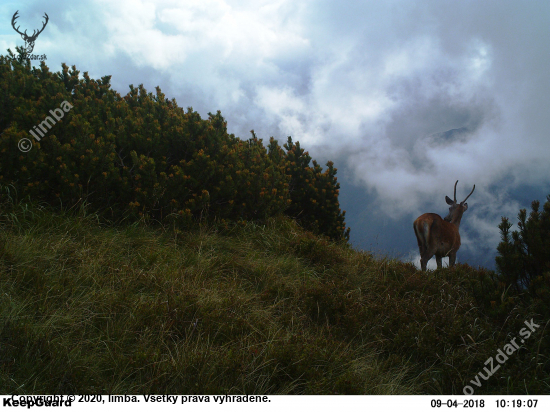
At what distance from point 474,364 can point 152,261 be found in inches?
149

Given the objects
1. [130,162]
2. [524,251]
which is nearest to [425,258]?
[524,251]

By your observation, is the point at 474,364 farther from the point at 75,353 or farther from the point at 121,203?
the point at 121,203

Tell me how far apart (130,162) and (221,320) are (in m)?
3.67

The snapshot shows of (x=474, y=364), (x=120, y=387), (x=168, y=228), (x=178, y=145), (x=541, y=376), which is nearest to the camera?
(x=120, y=387)

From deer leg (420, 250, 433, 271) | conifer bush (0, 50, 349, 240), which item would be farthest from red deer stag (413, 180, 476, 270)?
conifer bush (0, 50, 349, 240)

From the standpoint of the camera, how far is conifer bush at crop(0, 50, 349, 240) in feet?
18.1

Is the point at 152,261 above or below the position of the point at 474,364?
above

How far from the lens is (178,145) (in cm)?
677

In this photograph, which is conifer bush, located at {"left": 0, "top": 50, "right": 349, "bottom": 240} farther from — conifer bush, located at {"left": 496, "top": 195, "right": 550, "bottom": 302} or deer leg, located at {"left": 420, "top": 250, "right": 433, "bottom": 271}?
conifer bush, located at {"left": 496, "top": 195, "right": 550, "bottom": 302}

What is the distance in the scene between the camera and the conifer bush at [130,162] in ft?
18.1

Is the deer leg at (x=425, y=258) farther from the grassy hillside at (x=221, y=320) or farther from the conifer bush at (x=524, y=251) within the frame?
the conifer bush at (x=524, y=251)

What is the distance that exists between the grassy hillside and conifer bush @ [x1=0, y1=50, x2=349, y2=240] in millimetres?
391

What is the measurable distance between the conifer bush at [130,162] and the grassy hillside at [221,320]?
39 cm

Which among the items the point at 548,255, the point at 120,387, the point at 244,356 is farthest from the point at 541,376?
the point at 120,387
